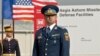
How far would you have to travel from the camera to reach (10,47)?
9.59m

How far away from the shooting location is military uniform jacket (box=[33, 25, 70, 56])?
4.98 meters

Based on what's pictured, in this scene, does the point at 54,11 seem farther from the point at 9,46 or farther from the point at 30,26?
the point at 30,26

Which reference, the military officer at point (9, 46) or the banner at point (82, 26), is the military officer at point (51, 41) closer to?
the military officer at point (9, 46)

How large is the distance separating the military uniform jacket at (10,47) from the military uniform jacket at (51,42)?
462cm

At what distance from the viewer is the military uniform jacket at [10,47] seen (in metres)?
9.59

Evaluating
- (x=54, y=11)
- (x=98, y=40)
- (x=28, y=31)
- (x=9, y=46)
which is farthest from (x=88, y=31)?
(x=54, y=11)

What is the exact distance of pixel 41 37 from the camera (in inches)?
197

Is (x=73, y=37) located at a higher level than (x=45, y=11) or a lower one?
lower

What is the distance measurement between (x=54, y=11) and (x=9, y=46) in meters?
4.61

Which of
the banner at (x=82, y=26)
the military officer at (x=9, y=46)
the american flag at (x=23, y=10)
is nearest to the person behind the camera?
the military officer at (x=9, y=46)

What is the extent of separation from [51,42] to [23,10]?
22.7 feet

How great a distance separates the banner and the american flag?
2.72 m

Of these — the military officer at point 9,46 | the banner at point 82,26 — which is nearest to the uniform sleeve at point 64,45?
the military officer at point 9,46

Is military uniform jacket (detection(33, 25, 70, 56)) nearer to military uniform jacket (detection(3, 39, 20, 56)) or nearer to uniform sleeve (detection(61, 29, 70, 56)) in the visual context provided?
uniform sleeve (detection(61, 29, 70, 56))
